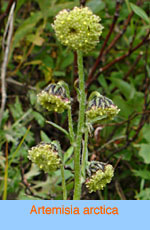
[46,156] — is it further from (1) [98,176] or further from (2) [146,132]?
(2) [146,132]

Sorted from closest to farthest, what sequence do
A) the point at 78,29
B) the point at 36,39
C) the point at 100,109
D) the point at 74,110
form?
the point at 78,29 → the point at 100,109 → the point at 74,110 → the point at 36,39

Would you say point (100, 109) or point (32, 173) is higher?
point (100, 109)

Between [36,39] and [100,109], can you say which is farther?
[36,39]

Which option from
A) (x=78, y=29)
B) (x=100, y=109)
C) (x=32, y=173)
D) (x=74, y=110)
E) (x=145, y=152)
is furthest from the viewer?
(x=74, y=110)

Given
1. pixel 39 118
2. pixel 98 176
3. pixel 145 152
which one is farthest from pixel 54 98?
pixel 39 118

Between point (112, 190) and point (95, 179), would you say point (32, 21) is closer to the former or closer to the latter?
point (112, 190)

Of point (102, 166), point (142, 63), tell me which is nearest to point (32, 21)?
point (142, 63)

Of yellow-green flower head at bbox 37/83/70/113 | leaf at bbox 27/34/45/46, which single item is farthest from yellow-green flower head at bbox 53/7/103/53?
leaf at bbox 27/34/45/46
